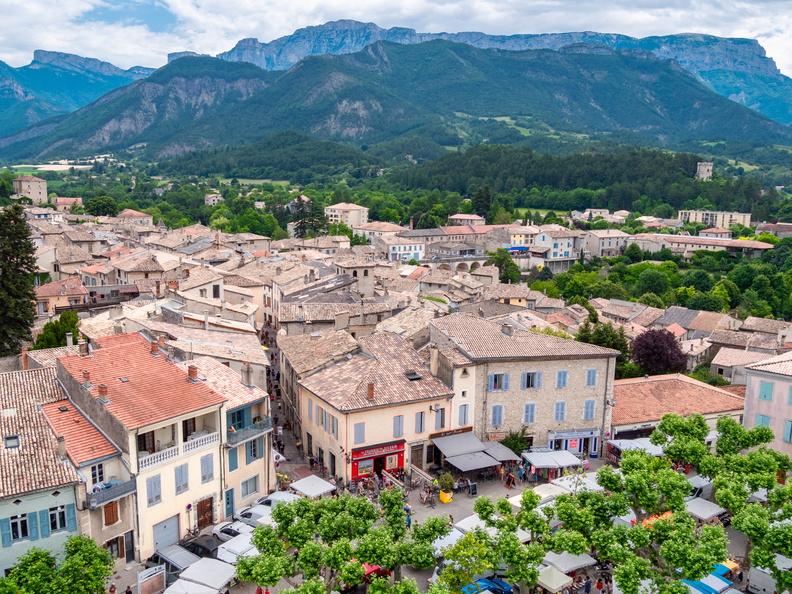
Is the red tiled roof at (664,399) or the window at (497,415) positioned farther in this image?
the red tiled roof at (664,399)

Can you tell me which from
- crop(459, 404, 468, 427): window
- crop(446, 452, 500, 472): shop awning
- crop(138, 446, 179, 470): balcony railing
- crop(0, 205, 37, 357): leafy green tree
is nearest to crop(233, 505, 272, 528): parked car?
crop(138, 446, 179, 470): balcony railing

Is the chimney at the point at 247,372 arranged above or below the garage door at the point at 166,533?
above

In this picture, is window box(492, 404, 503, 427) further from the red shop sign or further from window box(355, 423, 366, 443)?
window box(355, 423, 366, 443)

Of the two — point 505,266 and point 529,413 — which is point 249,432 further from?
point 505,266

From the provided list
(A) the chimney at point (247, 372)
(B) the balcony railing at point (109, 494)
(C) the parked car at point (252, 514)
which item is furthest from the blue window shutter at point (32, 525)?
(A) the chimney at point (247, 372)

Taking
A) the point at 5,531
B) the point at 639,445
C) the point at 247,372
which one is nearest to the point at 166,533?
the point at 5,531

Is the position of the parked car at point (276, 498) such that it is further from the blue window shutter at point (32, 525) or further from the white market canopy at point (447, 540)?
the blue window shutter at point (32, 525)
